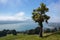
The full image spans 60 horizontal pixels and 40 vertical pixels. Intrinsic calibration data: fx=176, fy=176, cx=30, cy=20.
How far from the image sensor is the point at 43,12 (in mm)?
66812

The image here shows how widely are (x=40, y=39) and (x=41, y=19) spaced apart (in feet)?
26.7

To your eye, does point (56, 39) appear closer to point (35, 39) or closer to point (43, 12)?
point (35, 39)

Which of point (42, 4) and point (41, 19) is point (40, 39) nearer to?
point (41, 19)

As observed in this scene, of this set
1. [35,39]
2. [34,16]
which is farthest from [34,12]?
[35,39]

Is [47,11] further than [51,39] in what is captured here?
Yes

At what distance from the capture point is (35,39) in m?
62.5

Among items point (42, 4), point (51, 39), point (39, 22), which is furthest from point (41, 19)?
point (51, 39)

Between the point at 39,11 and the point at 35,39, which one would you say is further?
the point at 39,11

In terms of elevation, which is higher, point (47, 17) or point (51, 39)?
point (47, 17)

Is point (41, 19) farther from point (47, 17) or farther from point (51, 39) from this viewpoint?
point (51, 39)

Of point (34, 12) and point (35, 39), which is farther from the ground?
point (34, 12)

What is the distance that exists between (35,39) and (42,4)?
45.8 ft

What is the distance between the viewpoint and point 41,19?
218 feet

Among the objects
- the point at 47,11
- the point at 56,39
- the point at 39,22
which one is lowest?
the point at 56,39
